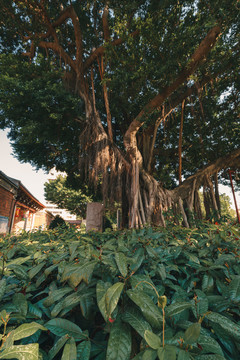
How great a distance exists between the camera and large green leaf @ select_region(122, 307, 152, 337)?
21.5 inches

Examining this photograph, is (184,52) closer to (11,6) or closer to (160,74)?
(160,74)

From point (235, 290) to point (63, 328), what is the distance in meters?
0.66

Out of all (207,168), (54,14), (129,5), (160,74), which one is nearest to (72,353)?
(160,74)

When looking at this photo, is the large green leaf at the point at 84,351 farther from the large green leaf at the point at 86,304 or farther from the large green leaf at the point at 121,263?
the large green leaf at the point at 121,263

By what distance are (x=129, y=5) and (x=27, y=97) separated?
325 centimetres

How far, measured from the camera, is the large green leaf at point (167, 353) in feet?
1.47

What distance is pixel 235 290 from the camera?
2.39ft

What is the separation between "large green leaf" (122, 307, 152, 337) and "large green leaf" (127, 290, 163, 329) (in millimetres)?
18

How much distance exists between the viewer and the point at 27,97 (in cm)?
491

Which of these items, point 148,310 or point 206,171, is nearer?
point 148,310

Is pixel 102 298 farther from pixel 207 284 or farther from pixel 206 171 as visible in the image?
pixel 206 171

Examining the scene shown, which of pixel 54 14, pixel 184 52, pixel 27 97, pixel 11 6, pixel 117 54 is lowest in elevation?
pixel 27 97

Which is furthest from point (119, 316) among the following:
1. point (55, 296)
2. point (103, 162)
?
point (103, 162)

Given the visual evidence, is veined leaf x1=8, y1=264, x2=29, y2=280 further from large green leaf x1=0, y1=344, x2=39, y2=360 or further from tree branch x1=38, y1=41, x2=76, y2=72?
tree branch x1=38, y1=41, x2=76, y2=72
